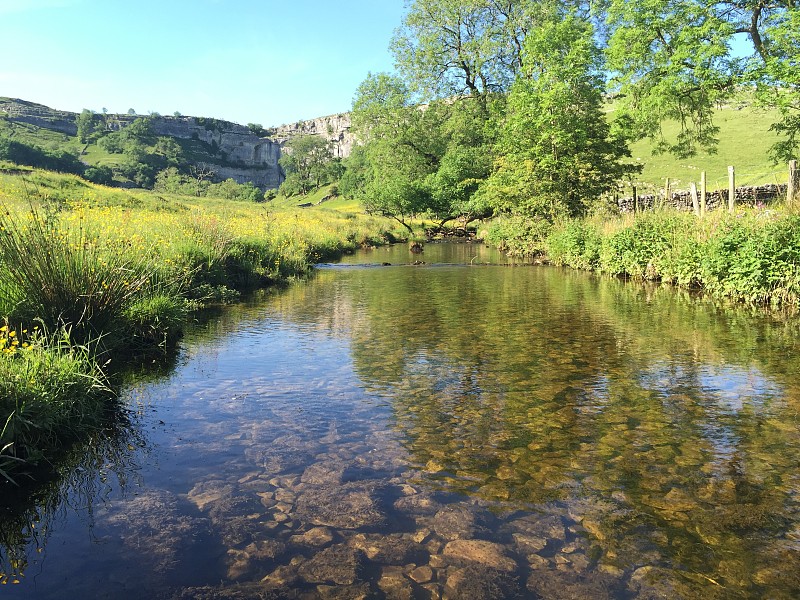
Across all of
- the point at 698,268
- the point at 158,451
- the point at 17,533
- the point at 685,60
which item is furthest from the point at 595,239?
the point at 17,533

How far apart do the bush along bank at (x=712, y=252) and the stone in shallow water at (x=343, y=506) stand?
11.9m

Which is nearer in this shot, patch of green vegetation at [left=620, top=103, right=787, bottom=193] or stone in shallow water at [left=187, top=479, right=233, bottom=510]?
stone in shallow water at [left=187, top=479, right=233, bottom=510]

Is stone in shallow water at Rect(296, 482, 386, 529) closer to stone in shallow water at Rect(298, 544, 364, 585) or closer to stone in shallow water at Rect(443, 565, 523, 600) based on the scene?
stone in shallow water at Rect(298, 544, 364, 585)

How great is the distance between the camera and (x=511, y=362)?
8.61m

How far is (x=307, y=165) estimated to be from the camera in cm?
15350

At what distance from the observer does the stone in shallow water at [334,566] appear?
3.48 m

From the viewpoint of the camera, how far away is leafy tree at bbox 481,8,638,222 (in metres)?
28.0

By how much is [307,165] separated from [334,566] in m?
157

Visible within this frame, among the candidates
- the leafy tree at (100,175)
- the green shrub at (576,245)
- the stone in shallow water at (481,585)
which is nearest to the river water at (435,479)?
the stone in shallow water at (481,585)

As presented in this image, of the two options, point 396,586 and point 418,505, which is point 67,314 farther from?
point 396,586

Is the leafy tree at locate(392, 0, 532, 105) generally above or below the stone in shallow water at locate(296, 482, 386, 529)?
above

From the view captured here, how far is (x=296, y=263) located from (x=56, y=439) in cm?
1754

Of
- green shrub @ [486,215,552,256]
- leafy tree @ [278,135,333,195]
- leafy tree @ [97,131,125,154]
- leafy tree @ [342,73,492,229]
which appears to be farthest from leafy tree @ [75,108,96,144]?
green shrub @ [486,215,552,256]

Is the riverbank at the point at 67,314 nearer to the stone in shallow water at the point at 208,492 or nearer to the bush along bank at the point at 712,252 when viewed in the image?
the stone in shallow water at the point at 208,492
